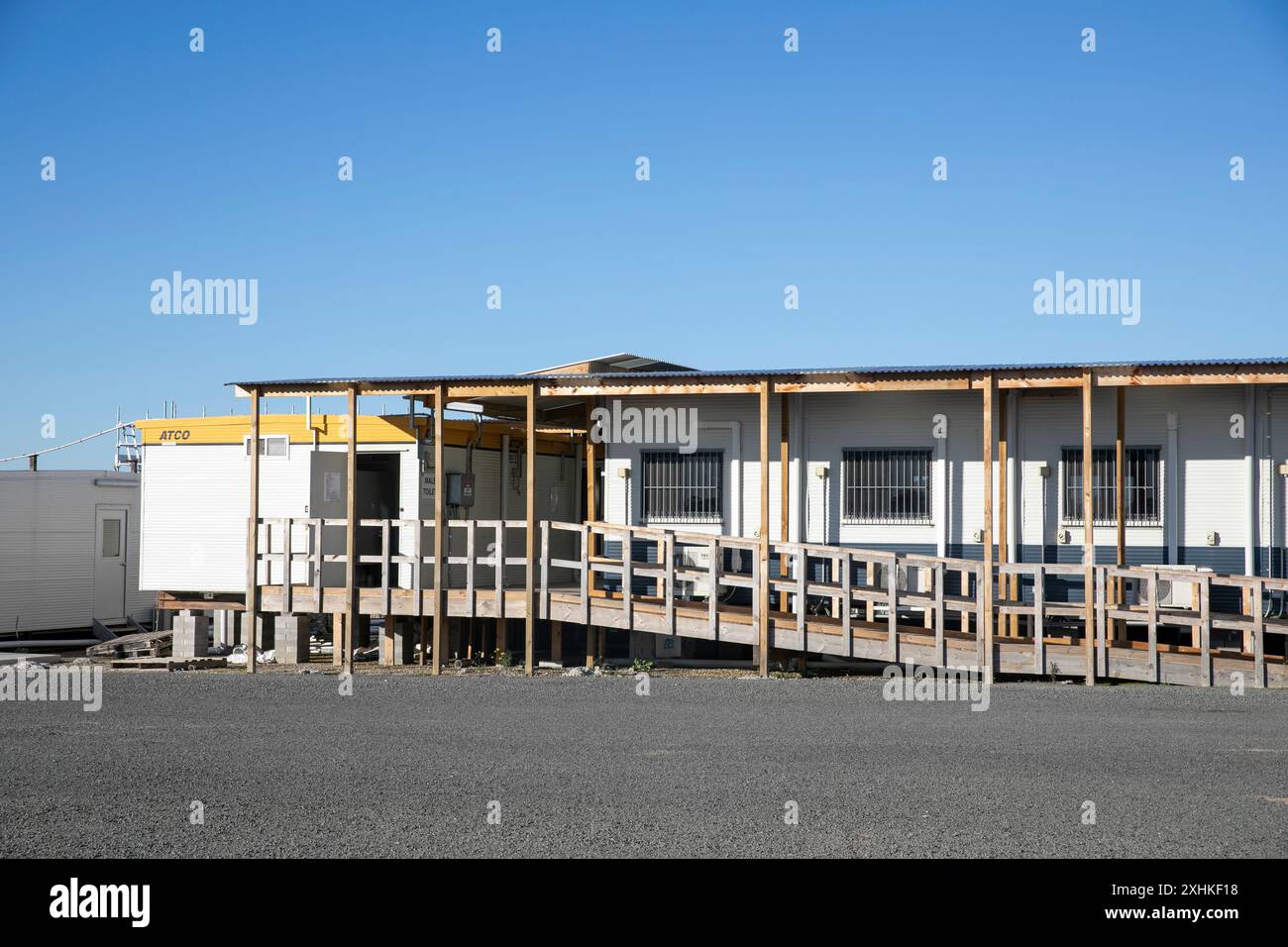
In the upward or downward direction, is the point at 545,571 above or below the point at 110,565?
above

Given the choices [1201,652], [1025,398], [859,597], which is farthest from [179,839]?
[1025,398]

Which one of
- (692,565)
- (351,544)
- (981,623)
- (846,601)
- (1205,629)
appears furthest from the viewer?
(692,565)

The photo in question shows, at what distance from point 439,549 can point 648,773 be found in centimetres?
721

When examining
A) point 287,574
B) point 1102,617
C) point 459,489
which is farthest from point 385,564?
point 1102,617

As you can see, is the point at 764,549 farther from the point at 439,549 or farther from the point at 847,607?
the point at 439,549

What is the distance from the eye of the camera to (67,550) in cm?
2145

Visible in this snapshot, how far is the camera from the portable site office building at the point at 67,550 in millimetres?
20703

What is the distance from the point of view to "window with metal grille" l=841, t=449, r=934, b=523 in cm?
1666

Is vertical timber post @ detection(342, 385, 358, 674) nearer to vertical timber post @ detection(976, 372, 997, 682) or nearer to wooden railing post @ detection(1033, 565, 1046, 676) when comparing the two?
vertical timber post @ detection(976, 372, 997, 682)

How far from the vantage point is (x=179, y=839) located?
7.22m

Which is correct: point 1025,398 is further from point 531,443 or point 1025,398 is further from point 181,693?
point 181,693

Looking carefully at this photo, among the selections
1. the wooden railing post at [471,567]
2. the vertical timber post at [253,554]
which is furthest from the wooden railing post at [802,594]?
the vertical timber post at [253,554]

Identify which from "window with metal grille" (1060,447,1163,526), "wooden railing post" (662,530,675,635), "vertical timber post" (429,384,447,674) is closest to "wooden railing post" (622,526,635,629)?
"wooden railing post" (662,530,675,635)
